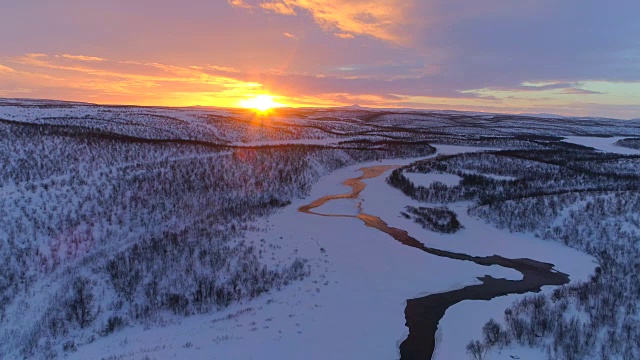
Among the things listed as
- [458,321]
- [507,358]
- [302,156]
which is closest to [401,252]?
[458,321]

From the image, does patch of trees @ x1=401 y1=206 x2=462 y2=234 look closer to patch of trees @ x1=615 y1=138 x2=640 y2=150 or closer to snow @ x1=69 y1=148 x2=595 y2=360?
snow @ x1=69 y1=148 x2=595 y2=360

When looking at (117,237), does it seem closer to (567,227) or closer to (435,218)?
(435,218)

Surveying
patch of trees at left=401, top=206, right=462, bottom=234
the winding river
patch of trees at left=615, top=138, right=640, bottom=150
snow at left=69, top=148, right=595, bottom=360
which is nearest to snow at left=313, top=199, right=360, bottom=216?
snow at left=69, top=148, right=595, bottom=360

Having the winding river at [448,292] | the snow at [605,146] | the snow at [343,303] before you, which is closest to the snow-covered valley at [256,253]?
the snow at [343,303]

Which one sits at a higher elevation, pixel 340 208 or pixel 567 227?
pixel 567 227

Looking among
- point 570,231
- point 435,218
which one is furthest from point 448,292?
point 570,231

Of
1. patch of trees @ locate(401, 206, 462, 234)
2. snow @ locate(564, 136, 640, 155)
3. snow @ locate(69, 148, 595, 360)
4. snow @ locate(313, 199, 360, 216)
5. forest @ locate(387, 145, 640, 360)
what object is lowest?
snow @ locate(69, 148, 595, 360)
